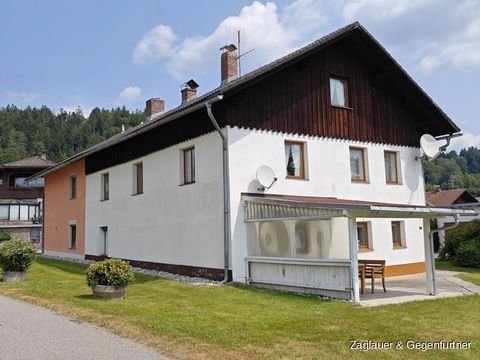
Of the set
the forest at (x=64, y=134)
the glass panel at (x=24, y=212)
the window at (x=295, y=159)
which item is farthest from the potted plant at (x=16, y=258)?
the forest at (x=64, y=134)

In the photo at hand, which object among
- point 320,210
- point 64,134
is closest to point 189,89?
point 320,210

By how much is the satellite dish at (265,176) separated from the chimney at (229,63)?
7.36 metres

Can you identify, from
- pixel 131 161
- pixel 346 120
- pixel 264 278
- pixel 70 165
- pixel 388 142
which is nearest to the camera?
pixel 264 278

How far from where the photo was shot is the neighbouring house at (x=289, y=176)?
479 inches

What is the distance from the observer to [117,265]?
10.4 metres

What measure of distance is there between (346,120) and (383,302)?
24.2 ft

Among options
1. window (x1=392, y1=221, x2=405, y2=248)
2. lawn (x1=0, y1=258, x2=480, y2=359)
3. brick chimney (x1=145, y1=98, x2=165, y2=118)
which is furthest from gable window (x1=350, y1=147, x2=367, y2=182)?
brick chimney (x1=145, y1=98, x2=165, y2=118)

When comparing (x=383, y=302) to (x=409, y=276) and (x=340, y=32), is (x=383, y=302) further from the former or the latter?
(x=340, y=32)

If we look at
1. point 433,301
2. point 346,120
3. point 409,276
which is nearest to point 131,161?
point 346,120

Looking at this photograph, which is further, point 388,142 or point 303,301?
point 388,142

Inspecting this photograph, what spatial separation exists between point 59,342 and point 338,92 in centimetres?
1238

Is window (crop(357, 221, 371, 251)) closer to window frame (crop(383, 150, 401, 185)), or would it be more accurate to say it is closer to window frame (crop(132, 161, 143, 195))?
window frame (crop(383, 150, 401, 185))

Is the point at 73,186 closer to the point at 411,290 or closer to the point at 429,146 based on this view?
the point at 429,146

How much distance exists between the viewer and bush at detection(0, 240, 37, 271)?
1343 cm
